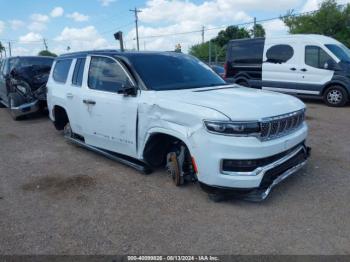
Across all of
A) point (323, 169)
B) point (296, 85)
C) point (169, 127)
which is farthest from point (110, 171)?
point (296, 85)

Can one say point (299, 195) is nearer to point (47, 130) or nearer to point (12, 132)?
point (47, 130)

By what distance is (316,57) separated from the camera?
34.0ft

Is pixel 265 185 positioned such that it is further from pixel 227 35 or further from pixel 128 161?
pixel 227 35

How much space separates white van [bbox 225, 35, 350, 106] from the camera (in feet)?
33.1

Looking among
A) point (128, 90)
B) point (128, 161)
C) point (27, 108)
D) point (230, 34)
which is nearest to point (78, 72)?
point (128, 90)

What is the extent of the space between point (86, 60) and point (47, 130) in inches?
130

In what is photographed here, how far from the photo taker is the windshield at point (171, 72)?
177 inches

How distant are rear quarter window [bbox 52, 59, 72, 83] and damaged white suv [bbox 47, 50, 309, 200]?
9.7 inches

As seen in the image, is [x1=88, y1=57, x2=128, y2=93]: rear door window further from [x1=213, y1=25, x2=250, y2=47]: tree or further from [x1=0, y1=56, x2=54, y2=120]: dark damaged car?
[x1=213, y1=25, x2=250, y2=47]: tree

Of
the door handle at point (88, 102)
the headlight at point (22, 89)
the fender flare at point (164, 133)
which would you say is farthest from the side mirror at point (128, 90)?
the headlight at point (22, 89)

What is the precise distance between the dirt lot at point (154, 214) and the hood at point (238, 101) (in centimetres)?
106

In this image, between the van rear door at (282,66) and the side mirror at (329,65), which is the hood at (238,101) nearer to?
the side mirror at (329,65)

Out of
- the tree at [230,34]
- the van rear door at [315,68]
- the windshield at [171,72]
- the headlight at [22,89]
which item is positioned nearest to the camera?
the windshield at [171,72]

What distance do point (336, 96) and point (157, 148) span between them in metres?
7.81
